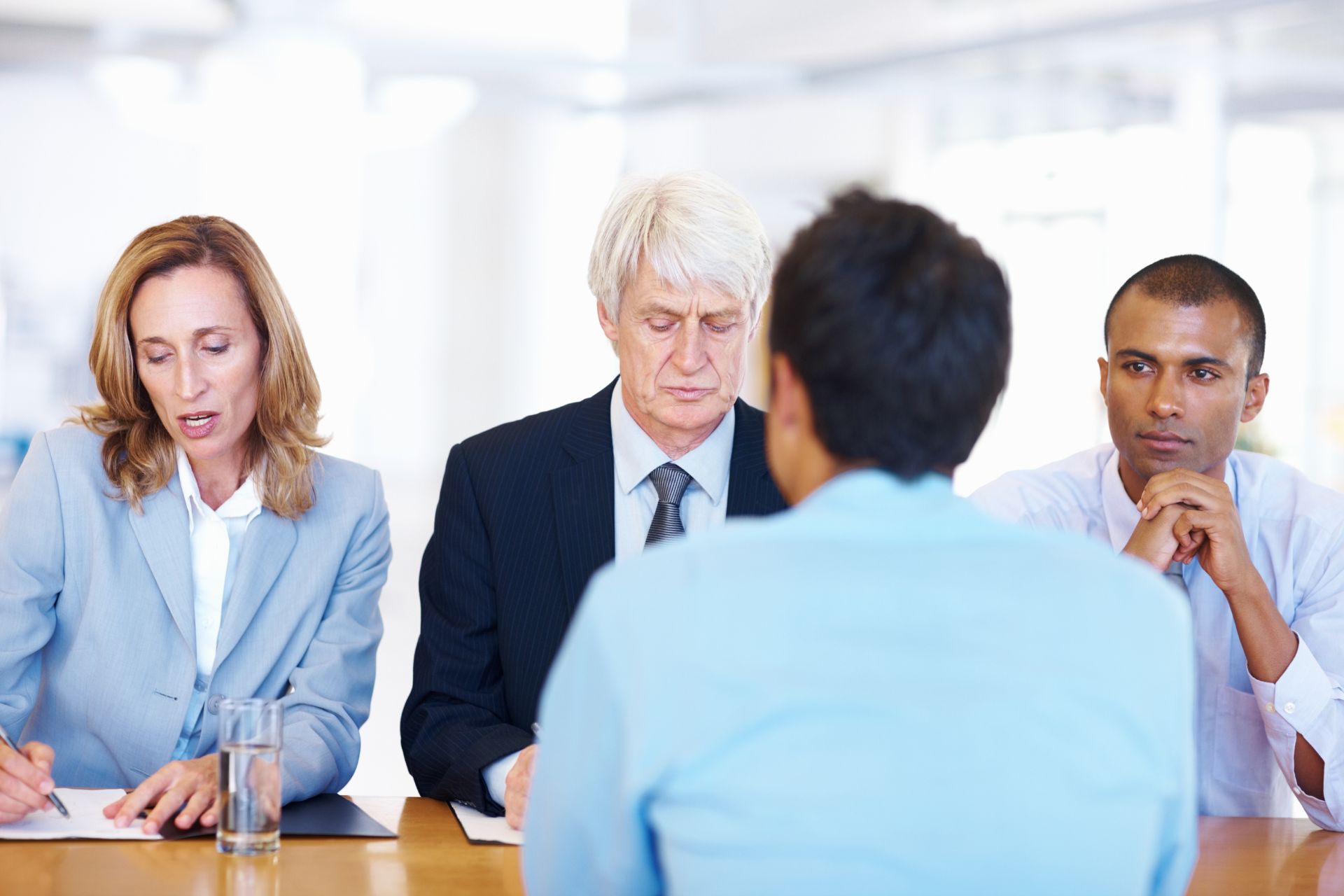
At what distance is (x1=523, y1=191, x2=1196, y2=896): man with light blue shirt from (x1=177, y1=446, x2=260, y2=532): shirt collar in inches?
50.2

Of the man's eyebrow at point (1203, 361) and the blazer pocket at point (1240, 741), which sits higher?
the man's eyebrow at point (1203, 361)

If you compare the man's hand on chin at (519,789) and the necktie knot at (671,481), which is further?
the necktie knot at (671,481)

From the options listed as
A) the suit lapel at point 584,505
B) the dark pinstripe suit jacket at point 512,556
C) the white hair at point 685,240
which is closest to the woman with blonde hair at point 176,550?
the dark pinstripe suit jacket at point 512,556

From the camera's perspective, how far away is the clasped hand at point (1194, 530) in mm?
2156

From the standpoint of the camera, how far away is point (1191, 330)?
2.30 metres

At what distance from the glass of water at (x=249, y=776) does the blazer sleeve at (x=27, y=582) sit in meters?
0.68

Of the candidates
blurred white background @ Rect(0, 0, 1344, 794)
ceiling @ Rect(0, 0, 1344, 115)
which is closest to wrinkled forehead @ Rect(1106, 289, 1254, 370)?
blurred white background @ Rect(0, 0, 1344, 794)

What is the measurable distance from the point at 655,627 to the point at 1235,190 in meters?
6.50

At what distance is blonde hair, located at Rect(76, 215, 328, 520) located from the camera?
2176mm

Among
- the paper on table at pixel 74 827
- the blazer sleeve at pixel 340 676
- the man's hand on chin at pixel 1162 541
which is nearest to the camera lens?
the paper on table at pixel 74 827

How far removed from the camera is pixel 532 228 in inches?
324

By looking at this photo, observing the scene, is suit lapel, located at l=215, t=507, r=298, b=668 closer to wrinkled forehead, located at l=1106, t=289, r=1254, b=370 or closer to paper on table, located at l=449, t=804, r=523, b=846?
paper on table, located at l=449, t=804, r=523, b=846

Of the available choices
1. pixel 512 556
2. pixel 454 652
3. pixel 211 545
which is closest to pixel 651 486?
pixel 512 556

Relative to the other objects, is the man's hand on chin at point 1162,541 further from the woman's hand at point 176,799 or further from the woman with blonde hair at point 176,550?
the woman's hand at point 176,799
